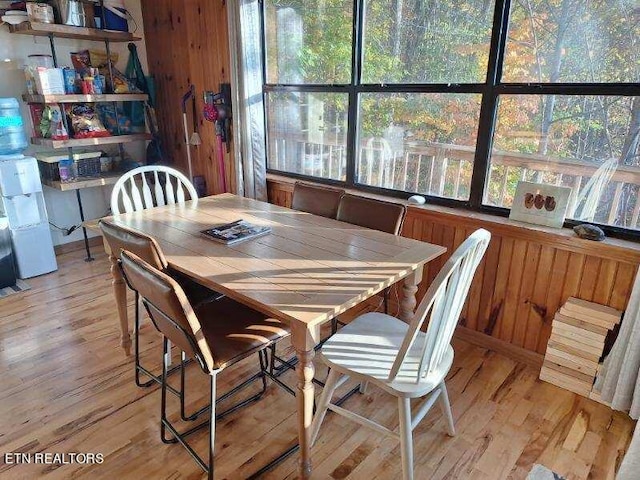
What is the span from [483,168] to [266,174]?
1613 mm

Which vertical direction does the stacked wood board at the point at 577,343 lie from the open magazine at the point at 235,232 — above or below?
below

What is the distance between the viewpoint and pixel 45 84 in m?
3.14

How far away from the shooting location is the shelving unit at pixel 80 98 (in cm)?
314

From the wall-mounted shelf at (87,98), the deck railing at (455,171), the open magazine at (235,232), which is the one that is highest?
the wall-mounted shelf at (87,98)

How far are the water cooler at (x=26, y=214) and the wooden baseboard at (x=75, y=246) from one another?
43 centimetres

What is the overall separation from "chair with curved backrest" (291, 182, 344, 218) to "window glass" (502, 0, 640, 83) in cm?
101

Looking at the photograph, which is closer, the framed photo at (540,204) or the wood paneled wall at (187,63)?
the framed photo at (540,204)

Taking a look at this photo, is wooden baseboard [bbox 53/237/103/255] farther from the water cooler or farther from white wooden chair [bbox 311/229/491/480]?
white wooden chair [bbox 311/229/491/480]

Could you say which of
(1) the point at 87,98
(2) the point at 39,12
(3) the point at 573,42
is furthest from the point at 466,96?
(2) the point at 39,12

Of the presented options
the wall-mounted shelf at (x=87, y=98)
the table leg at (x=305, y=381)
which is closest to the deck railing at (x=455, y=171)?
the wall-mounted shelf at (x=87, y=98)

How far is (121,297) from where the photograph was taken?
221 cm

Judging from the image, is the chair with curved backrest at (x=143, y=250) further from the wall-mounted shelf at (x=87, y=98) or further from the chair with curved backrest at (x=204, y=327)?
the wall-mounted shelf at (x=87, y=98)

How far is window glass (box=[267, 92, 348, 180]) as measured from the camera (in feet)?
9.73

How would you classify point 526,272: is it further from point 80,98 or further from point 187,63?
point 80,98
